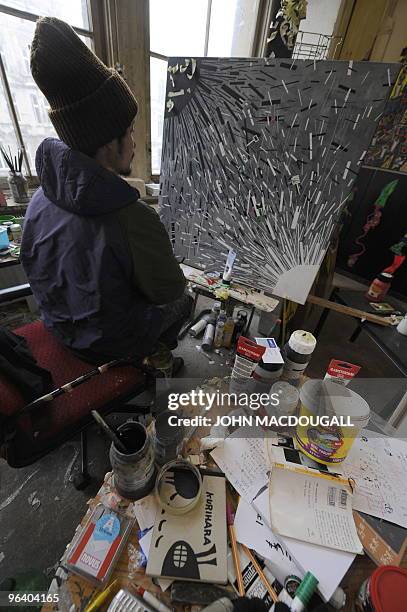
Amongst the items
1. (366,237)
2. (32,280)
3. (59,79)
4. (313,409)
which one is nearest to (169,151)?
(59,79)

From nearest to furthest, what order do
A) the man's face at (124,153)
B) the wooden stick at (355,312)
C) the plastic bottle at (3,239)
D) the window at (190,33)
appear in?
the man's face at (124,153)
the plastic bottle at (3,239)
the wooden stick at (355,312)
the window at (190,33)

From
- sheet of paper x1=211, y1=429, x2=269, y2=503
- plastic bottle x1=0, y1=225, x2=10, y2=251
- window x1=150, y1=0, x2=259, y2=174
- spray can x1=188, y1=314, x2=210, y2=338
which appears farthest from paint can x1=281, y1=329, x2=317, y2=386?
window x1=150, y1=0, x2=259, y2=174

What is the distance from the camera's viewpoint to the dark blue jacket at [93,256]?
0.77 metres

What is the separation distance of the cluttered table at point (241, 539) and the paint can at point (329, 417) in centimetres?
4

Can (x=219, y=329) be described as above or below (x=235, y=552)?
below

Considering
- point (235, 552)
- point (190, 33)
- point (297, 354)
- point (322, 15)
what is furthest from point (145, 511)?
point (322, 15)

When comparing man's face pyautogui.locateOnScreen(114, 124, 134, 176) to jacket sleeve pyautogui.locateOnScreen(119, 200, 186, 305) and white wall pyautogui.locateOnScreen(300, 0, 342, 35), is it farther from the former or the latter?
white wall pyautogui.locateOnScreen(300, 0, 342, 35)

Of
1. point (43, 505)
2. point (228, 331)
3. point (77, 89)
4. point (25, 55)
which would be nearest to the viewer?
point (77, 89)

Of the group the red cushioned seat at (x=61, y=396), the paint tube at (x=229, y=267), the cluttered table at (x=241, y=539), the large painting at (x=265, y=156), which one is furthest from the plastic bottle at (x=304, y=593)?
the paint tube at (x=229, y=267)

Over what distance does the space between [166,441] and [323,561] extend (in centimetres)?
37

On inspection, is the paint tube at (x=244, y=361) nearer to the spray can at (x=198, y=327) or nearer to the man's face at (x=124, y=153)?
the man's face at (x=124, y=153)

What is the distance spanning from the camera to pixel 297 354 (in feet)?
2.55

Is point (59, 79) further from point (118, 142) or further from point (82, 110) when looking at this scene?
point (118, 142)

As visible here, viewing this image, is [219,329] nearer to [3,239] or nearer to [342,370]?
[342,370]
